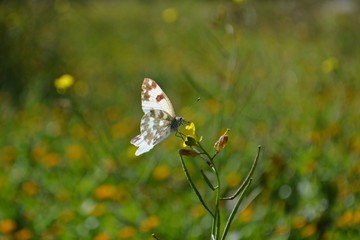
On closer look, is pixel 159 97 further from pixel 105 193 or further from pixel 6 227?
pixel 105 193

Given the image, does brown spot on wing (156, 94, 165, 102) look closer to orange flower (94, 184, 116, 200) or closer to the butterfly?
the butterfly

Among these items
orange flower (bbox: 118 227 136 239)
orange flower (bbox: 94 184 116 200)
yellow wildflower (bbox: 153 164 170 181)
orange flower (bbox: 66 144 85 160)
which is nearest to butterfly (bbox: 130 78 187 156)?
orange flower (bbox: 118 227 136 239)

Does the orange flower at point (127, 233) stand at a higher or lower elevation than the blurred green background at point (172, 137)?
lower

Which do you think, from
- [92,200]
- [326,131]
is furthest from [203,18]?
[92,200]

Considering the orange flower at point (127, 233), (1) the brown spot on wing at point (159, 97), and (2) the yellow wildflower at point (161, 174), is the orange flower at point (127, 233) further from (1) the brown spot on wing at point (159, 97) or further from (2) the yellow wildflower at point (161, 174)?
(1) the brown spot on wing at point (159, 97)

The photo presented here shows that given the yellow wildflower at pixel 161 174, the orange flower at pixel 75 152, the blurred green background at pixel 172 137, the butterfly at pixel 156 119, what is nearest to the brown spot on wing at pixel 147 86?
the butterfly at pixel 156 119
